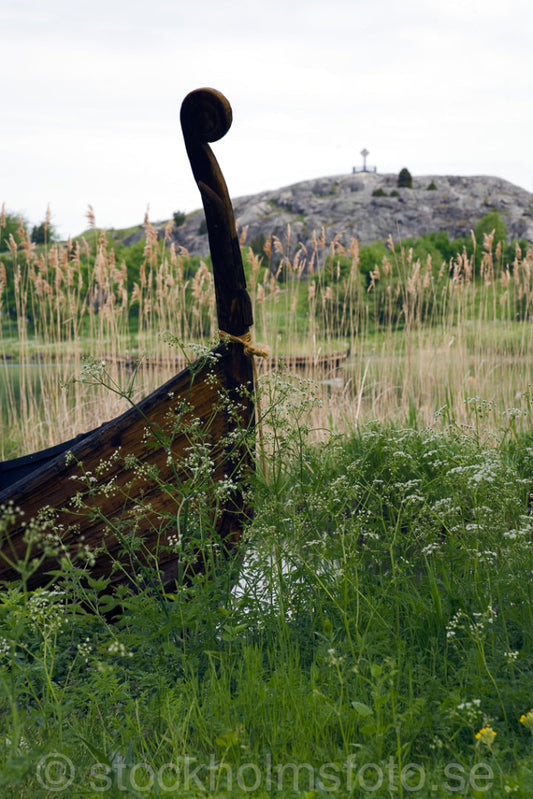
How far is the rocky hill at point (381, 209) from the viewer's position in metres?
58.6

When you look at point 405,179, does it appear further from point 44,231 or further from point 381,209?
point 44,231

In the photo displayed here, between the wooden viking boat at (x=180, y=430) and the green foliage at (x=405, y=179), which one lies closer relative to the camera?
the wooden viking boat at (x=180, y=430)

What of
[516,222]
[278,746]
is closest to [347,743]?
[278,746]

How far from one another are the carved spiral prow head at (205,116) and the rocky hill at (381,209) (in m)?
52.5

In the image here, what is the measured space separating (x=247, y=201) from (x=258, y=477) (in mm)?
Answer: 77086

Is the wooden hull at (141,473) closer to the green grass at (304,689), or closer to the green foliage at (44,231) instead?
the green grass at (304,689)
